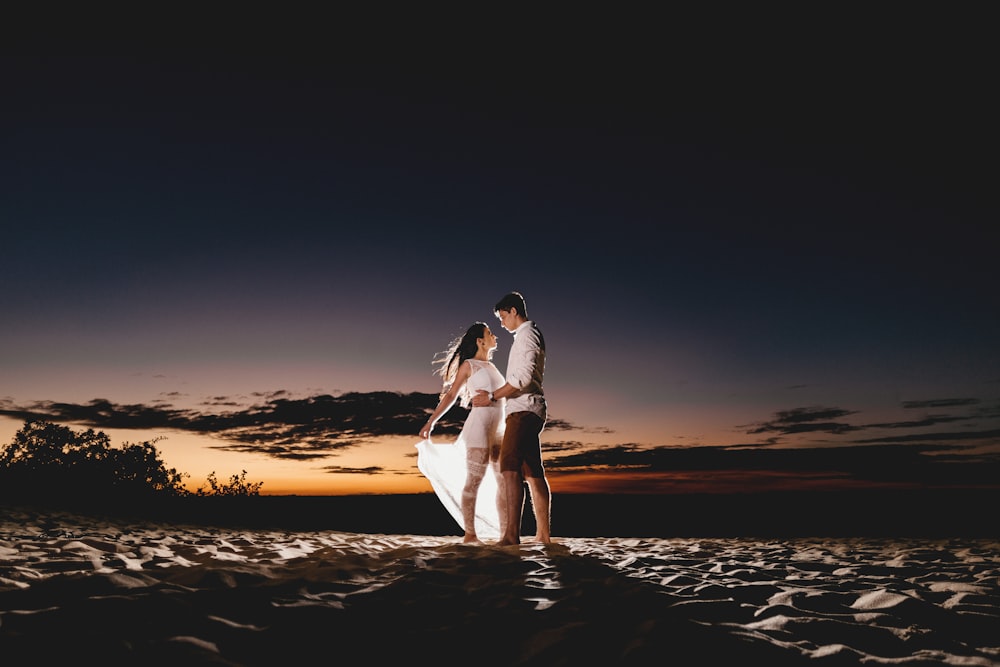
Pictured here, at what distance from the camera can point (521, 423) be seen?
5.28 metres

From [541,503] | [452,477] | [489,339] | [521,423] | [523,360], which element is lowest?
[541,503]

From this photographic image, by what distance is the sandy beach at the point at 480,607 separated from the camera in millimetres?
2264

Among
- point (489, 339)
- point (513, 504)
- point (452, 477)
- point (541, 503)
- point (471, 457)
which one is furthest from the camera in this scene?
point (452, 477)

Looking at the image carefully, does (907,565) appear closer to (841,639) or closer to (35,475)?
(841,639)

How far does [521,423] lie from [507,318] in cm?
95

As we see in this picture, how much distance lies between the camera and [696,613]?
2.87m

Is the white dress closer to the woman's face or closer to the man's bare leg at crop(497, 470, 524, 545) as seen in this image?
the woman's face

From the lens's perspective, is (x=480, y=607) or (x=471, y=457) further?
(x=471, y=457)

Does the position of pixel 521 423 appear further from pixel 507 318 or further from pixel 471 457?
pixel 507 318

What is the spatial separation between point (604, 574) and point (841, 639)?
174 centimetres

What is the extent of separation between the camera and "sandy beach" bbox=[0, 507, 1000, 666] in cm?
226

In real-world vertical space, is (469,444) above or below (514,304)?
below

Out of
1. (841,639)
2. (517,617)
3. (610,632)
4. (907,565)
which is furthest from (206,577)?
(907,565)

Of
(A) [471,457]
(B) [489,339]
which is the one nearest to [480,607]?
(A) [471,457]
